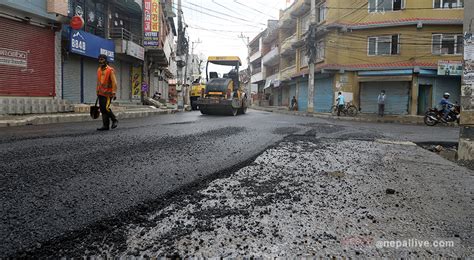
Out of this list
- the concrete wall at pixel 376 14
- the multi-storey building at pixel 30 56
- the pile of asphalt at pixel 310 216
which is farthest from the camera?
the concrete wall at pixel 376 14

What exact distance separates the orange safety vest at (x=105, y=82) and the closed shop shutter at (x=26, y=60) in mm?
7010

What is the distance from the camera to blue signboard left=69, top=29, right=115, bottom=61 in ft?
48.6

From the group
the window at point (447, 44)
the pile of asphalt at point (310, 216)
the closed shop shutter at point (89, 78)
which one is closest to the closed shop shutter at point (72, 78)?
the closed shop shutter at point (89, 78)

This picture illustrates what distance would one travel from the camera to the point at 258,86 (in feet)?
177

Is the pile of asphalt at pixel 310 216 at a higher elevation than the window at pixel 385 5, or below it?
below

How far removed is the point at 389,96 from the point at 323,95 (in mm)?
4972

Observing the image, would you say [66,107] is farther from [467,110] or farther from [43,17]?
[467,110]

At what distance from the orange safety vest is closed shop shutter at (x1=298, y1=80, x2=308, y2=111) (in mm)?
23833

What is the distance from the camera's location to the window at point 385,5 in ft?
74.2

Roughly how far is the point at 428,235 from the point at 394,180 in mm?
1561

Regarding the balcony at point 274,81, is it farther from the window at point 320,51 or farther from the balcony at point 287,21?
the window at point 320,51

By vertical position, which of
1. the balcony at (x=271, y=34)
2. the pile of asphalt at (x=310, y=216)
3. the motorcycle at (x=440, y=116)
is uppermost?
the balcony at (x=271, y=34)

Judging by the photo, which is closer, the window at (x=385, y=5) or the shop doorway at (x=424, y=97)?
the window at (x=385, y=5)

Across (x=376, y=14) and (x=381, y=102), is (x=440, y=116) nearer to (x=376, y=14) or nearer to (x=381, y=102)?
(x=381, y=102)
